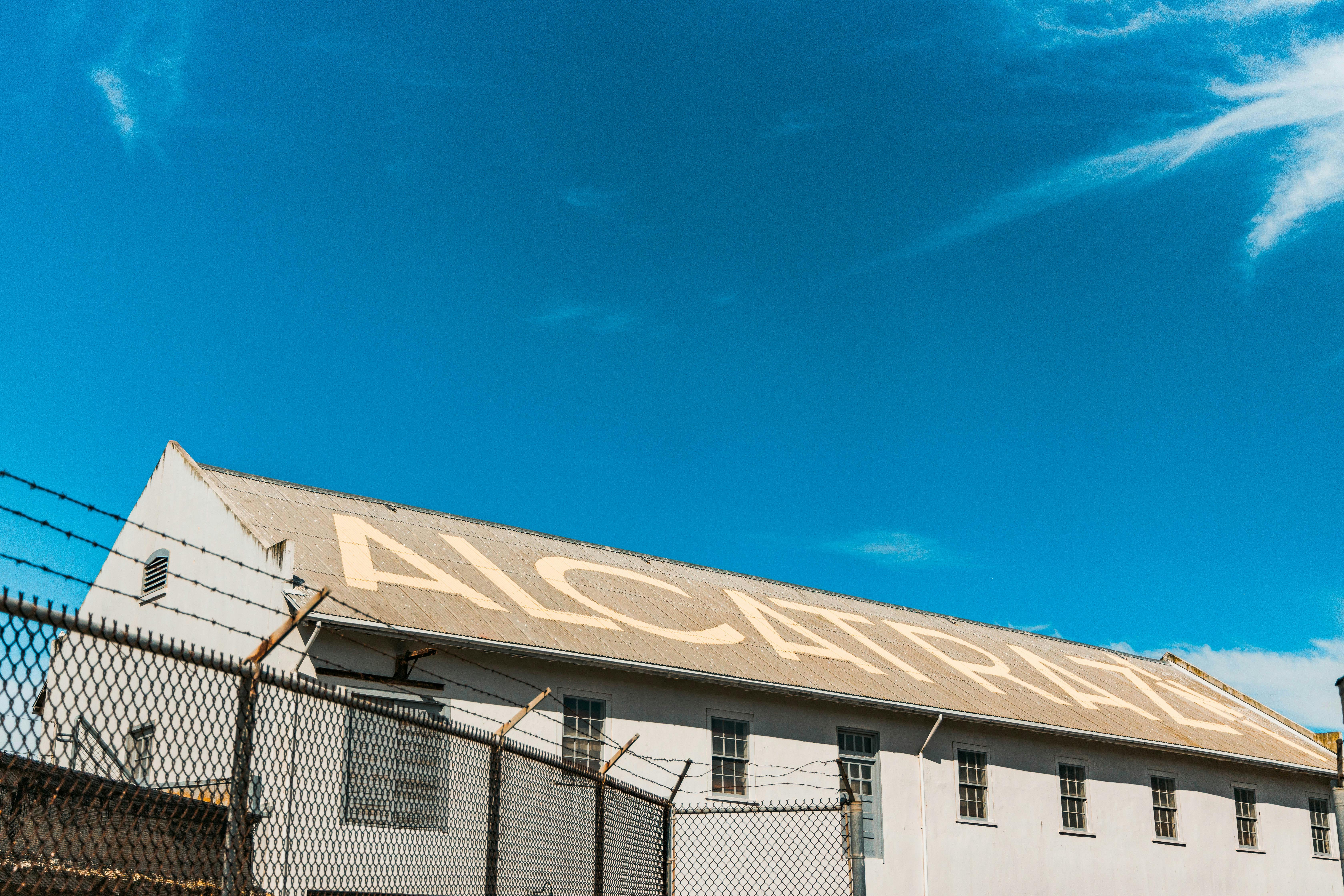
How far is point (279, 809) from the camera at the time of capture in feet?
41.0

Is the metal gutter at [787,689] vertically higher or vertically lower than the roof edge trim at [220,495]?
lower

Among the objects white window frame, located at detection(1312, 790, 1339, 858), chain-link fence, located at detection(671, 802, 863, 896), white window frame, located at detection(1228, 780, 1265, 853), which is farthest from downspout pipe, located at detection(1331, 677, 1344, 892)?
white window frame, located at detection(1312, 790, 1339, 858)

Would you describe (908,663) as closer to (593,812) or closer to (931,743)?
(931,743)

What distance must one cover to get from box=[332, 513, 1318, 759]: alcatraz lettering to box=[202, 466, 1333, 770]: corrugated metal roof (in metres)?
0.06

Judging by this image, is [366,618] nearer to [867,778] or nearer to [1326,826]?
[867,778]

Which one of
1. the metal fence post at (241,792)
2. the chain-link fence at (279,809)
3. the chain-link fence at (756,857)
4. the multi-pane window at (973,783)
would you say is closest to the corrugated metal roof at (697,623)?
the multi-pane window at (973,783)

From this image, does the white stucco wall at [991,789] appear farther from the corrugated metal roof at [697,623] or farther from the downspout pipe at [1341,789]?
the downspout pipe at [1341,789]

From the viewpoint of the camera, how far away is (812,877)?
2139 cm

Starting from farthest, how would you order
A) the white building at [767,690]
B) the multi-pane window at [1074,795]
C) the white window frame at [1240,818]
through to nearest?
1. the white window frame at [1240,818]
2. the multi-pane window at [1074,795]
3. the white building at [767,690]

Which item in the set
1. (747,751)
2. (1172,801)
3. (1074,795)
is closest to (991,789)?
(1074,795)

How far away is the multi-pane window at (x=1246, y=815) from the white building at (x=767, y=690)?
0.21ft

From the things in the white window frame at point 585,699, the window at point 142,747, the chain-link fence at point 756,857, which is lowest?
the chain-link fence at point 756,857

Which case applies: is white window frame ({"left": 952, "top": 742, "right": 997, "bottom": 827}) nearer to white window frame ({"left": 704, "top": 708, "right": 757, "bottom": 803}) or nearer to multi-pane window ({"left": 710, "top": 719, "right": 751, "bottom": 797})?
white window frame ({"left": 704, "top": 708, "right": 757, "bottom": 803})

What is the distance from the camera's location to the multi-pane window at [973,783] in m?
24.9
